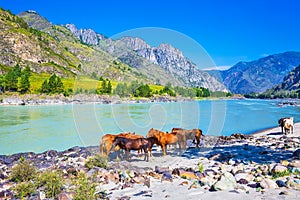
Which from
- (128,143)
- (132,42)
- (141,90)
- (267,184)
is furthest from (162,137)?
(141,90)

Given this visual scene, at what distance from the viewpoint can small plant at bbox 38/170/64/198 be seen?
861cm

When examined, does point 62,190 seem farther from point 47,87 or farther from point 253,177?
point 47,87

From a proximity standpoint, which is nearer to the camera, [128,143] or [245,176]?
[245,176]

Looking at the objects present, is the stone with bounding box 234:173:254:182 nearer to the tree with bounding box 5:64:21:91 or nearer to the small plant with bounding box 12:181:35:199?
the small plant with bounding box 12:181:35:199

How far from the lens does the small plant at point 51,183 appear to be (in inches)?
339

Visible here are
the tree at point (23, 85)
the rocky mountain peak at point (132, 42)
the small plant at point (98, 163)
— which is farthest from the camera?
the tree at point (23, 85)

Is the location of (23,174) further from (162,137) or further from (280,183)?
(280,183)

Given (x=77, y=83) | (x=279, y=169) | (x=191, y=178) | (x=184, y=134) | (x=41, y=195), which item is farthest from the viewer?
(x=184, y=134)

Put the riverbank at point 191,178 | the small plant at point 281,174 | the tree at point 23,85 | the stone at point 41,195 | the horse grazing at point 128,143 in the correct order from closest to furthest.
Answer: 1. the riverbank at point 191,178
2. the stone at point 41,195
3. the small plant at point 281,174
4. the horse grazing at point 128,143
5. the tree at point 23,85

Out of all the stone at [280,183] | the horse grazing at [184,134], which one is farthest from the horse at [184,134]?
the stone at [280,183]

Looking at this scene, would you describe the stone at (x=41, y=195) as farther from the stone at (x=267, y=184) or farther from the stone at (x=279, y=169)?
the stone at (x=279, y=169)

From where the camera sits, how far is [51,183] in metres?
8.90

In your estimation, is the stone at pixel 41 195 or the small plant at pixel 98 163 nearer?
the stone at pixel 41 195

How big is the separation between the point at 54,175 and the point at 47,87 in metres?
109
